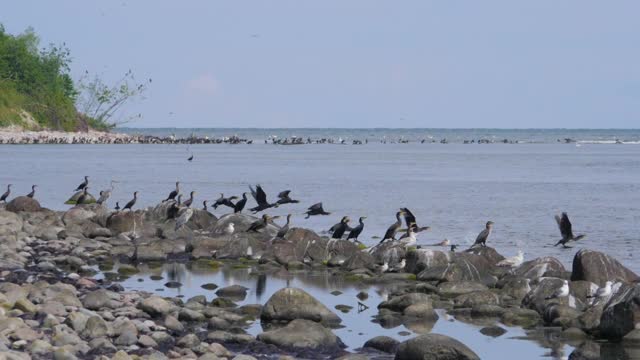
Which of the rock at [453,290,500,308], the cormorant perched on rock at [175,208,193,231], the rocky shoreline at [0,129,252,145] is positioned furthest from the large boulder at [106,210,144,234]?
the rocky shoreline at [0,129,252,145]

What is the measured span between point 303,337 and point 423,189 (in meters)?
39.0

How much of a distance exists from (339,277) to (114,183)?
33.5m

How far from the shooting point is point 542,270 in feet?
70.9

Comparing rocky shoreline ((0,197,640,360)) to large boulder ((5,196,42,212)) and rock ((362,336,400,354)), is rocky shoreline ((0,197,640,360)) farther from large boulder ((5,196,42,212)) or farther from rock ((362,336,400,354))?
large boulder ((5,196,42,212))

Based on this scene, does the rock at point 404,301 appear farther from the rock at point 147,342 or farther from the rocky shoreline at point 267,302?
the rock at point 147,342

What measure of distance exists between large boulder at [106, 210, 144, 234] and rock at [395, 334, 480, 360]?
1543 centimetres

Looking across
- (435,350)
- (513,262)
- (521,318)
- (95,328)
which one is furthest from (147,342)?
(513,262)

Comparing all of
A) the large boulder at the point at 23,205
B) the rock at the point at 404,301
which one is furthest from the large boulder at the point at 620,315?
the large boulder at the point at 23,205

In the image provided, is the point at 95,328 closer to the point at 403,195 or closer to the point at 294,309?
the point at 294,309

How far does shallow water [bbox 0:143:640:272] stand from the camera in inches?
1335

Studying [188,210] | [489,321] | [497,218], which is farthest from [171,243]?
[497,218]

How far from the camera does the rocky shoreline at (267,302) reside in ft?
49.1

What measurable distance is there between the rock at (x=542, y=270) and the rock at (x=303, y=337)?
259 inches

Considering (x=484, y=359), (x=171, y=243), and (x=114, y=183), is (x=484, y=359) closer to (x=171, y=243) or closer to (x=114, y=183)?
(x=171, y=243)
